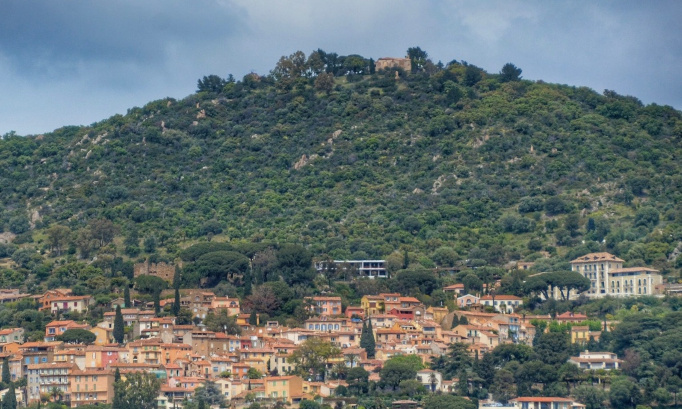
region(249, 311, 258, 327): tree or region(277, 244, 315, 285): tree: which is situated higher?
region(277, 244, 315, 285): tree

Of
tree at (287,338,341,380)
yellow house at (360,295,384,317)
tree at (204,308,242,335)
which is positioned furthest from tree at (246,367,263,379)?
yellow house at (360,295,384,317)

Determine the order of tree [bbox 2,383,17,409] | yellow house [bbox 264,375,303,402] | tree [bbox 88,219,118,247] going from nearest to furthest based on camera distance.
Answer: tree [bbox 2,383,17,409], yellow house [bbox 264,375,303,402], tree [bbox 88,219,118,247]

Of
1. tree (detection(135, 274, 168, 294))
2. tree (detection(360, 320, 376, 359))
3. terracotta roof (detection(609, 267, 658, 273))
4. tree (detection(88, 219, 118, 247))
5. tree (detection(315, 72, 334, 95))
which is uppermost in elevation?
tree (detection(315, 72, 334, 95))

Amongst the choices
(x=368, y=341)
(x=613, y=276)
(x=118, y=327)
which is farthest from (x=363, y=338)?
(x=613, y=276)

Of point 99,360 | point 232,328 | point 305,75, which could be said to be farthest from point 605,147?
point 99,360

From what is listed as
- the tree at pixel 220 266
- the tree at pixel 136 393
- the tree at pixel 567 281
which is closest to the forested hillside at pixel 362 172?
the tree at pixel 567 281

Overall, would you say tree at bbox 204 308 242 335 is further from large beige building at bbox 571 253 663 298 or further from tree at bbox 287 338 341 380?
large beige building at bbox 571 253 663 298

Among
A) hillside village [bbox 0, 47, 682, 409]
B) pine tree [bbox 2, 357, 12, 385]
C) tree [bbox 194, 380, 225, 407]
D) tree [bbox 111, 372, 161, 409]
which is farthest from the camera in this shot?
hillside village [bbox 0, 47, 682, 409]
